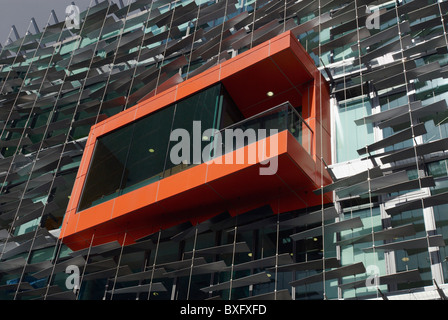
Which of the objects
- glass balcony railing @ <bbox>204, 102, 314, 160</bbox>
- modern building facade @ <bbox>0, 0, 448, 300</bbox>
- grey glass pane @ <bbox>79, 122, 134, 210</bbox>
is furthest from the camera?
grey glass pane @ <bbox>79, 122, 134, 210</bbox>

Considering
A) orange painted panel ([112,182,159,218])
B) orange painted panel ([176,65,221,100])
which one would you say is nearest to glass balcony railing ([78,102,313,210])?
orange painted panel ([112,182,159,218])

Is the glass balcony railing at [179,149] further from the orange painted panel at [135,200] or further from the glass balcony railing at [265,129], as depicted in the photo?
the orange painted panel at [135,200]

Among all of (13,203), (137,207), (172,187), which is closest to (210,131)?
(172,187)

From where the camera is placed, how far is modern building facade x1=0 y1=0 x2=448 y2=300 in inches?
408

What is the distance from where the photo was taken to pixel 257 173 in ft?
35.8

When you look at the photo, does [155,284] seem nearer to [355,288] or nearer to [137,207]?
[137,207]

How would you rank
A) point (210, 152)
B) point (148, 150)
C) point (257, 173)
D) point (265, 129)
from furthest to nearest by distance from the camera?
point (148, 150) < point (210, 152) < point (265, 129) < point (257, 173)

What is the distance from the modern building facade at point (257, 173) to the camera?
1036cm

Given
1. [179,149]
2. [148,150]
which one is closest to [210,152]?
[179,149]

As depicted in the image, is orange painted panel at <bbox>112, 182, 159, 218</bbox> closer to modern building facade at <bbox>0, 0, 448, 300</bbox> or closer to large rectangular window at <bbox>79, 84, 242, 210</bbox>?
modern building facade at <bbox>0, 0, 448, 300</bbox>

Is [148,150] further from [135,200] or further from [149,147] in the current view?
[135,200]

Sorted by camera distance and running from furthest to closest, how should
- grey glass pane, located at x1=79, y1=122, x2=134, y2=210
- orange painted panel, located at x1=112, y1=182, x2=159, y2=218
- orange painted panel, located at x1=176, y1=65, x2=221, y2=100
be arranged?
1. orange painted panel, located at x1=176, y1=65, x2=221, y2=100
2. grey glass pane, located at x1=79, y1=122, x2=134, y2=210
3. orange painted panel, located at x1=112, y1=182, x2=159, y2=218
